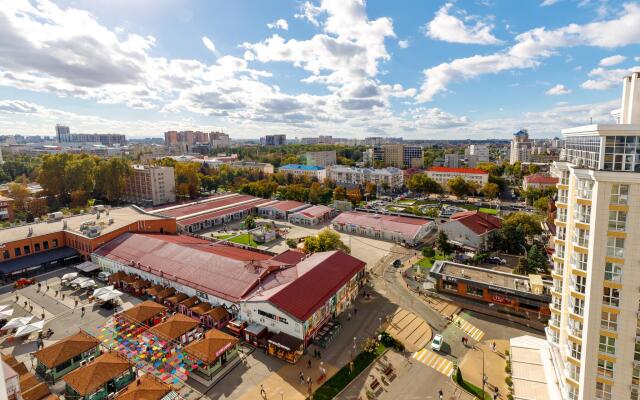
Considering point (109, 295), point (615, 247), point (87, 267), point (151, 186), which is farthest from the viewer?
point (151, 186)

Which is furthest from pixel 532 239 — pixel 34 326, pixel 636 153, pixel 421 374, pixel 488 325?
pixel 34 326

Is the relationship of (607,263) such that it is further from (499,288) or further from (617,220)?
(499,288)

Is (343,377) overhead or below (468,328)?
below

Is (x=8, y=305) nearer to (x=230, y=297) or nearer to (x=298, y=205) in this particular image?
(x=230, y=297)

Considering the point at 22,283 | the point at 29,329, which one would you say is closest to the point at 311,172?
the point at 22,283

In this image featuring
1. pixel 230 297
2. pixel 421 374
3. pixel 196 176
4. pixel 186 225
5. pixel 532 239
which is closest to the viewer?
pixel 421 374

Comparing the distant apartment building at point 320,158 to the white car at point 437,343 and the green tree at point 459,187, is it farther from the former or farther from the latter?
the white car at point 437,343

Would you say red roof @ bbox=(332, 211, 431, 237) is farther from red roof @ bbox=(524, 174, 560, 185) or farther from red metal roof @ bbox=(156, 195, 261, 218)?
red roof @ bbox=(524, 174, 560, 185)
